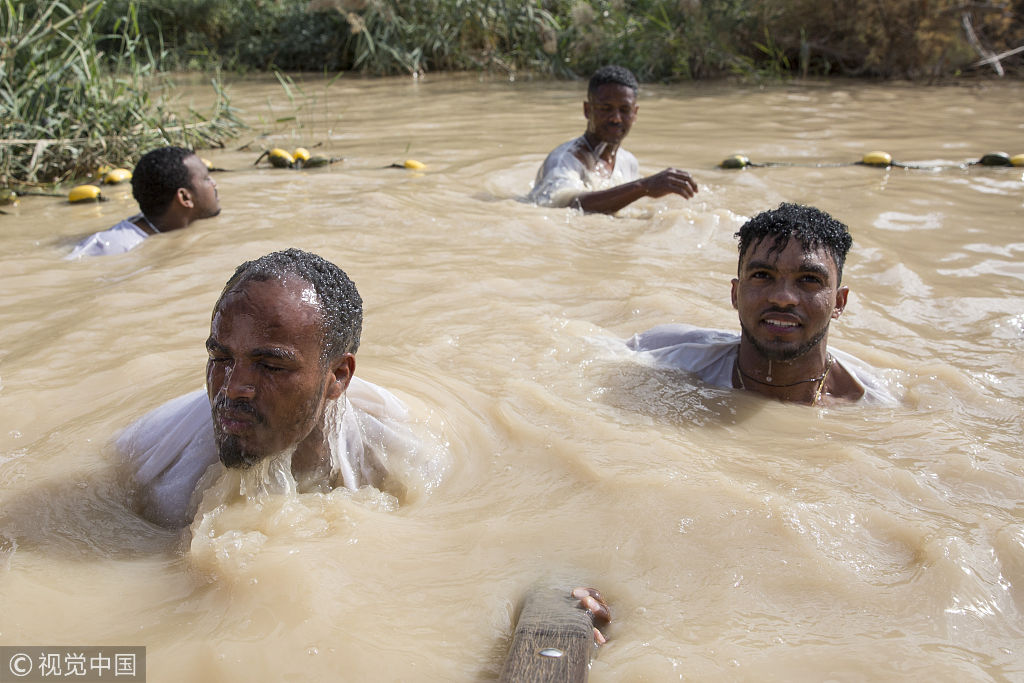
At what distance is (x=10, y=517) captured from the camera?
3.06m

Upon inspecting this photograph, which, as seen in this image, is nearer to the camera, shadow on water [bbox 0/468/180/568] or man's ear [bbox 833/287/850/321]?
shadow on water [bbox 0/468/180/568]

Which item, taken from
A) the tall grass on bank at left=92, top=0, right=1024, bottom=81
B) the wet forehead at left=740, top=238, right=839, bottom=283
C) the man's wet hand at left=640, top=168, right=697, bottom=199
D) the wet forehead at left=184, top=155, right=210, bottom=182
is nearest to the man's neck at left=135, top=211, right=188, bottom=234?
the wet forehead at left=184, top=155, right=210, bottom=182

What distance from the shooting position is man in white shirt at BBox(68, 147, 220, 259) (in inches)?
253

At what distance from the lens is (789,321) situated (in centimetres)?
389

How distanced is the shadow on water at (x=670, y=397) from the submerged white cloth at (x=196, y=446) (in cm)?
114

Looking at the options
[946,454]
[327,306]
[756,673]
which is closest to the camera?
[756,673]

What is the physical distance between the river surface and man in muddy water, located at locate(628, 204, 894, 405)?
0.14 m

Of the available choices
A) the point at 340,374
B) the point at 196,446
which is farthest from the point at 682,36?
the point at 196,446

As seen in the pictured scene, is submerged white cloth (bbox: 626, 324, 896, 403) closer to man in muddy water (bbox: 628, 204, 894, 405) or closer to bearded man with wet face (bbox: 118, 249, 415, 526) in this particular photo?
man in muddy water (bbox: 628, 204, 894, 405)

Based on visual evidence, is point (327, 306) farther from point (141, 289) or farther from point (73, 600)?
point (141, 289)

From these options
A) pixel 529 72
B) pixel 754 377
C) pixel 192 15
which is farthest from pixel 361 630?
pixel 192 15

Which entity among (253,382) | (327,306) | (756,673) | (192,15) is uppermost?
(192,15)

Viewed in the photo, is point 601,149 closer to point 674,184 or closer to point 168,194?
point 674,184

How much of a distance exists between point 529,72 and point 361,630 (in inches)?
486
